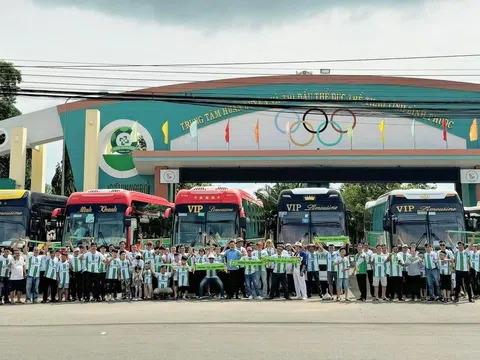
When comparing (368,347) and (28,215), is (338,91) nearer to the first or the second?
A: (28,215)

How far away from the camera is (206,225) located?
69.9 feet

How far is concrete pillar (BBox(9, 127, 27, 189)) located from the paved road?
2203cm

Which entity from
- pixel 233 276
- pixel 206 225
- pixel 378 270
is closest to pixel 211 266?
pixel 233 276

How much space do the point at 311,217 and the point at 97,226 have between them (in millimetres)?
7354

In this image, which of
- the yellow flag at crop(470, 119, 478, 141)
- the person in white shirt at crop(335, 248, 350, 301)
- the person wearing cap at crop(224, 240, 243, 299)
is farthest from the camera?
the yellow flag at crop(470, 119, 478, 141)

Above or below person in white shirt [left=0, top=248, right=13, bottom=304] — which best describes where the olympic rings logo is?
above

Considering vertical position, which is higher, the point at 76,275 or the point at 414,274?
the point at 76,275

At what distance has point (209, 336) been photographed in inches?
412

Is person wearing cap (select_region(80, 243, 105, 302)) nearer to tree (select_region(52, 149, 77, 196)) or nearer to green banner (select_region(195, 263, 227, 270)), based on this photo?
green banner (select_region(195, 263, 227, 270))

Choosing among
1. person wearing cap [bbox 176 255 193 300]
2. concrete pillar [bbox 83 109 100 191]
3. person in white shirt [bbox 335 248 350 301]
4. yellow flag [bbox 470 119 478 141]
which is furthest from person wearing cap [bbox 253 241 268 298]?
yellow flag [bbox 470 119 478 141]

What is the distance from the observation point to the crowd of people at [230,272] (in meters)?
17.6

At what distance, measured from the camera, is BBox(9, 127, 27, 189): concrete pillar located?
37219mm

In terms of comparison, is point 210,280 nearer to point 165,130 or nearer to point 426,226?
point 426,226

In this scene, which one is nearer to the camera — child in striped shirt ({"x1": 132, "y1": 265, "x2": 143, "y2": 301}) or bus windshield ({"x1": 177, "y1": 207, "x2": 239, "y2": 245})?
child in striped shirt ({"x1": 132, "y1": 265, "x2": 143, "y2": 301})
